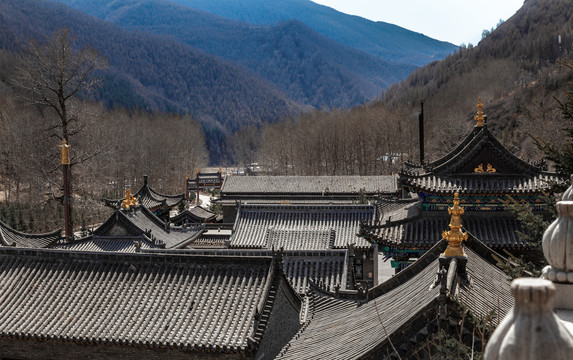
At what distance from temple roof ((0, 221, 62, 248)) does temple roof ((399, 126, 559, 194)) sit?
1375 cm

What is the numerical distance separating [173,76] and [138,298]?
143581 mm

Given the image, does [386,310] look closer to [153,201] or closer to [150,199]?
[153,201]

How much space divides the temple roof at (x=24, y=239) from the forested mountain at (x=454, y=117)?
28.5 metres

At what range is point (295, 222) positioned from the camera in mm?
25391

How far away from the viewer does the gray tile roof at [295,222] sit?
932 inches

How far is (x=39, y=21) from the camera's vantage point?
13400cm

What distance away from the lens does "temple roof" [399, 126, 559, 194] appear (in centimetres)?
1482

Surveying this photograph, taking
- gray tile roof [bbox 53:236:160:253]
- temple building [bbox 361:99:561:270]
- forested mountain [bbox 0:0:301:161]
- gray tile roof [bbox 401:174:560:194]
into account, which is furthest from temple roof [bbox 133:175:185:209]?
forested mountain [bbox 0:0:301:161]

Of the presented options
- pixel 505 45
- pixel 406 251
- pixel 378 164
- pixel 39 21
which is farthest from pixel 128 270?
pixel 39 21

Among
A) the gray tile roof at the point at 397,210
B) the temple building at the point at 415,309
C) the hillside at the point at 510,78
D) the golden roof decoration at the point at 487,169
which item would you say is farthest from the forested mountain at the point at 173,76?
the temple building at the point at 415,309

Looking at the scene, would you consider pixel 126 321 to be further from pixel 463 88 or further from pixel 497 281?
pixel 463 88

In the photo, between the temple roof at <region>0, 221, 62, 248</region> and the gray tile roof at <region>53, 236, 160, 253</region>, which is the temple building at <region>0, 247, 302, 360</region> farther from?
the temple roof at <region>0, 221, 62, 248</region>

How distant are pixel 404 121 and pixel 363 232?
162ft

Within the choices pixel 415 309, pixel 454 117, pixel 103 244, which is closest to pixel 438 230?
pixel 415 309
